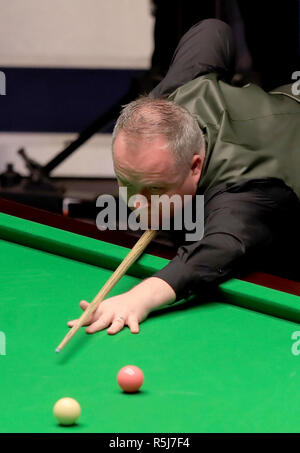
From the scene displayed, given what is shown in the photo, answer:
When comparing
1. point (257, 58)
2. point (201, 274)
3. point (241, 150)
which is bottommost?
point (201, 274)

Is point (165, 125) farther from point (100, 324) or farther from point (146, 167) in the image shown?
point (100, 324)

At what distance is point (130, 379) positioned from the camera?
1.62 metres

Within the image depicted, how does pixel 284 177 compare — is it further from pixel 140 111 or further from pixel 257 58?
pixel 257 58

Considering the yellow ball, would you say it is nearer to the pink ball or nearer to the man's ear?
the pink ball

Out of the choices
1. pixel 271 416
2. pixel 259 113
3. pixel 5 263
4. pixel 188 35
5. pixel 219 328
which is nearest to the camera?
pixel 271 416

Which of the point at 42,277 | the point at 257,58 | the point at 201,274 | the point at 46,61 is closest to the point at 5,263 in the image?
the point at 42,277

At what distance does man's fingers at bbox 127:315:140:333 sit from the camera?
2010 millimetres

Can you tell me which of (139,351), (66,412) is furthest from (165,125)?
(66,412)

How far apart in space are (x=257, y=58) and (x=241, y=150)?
219 centimetres

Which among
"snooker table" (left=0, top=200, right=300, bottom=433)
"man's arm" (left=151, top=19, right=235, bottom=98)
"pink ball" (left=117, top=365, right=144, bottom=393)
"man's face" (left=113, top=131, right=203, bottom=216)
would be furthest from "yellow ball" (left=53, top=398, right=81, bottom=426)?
"man's arm" (left=151, top=19, right=235, bottom=98)

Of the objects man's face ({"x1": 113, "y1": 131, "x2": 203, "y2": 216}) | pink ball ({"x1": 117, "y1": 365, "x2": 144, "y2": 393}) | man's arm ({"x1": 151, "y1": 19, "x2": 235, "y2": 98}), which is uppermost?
man's arm ({"x1": 151, "y1": 19, "x2": 235, "y2": 98})

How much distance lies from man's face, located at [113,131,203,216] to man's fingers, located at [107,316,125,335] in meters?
0.47

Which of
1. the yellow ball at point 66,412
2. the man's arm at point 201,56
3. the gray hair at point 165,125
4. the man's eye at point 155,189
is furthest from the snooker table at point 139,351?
the man's arm at point 201,56

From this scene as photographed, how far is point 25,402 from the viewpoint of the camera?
1.59 m
